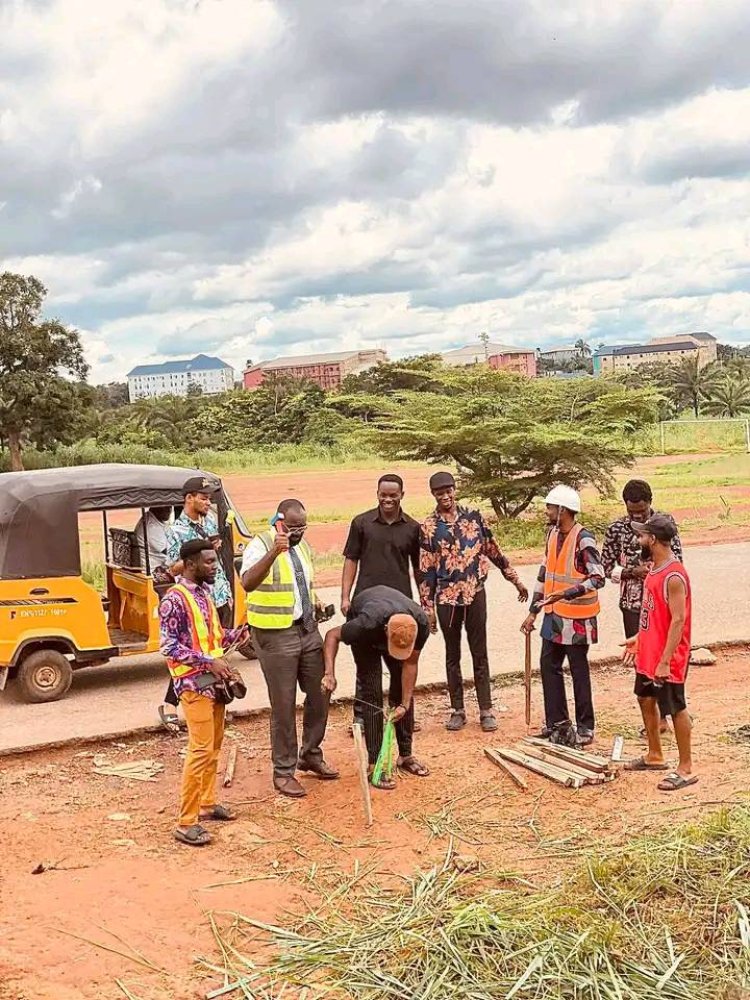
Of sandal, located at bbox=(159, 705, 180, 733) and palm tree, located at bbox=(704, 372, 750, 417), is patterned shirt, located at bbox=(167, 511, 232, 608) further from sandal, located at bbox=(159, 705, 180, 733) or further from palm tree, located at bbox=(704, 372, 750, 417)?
palm tree, located at bbox=(704, 372, 750, 417)

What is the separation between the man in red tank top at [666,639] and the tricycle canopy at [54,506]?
4.38 m

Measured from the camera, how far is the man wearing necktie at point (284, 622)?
6.28 metres

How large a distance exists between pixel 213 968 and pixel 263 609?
2.37 metres

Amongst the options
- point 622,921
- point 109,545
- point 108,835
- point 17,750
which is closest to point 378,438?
point 109,545

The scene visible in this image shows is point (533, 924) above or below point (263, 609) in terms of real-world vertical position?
below

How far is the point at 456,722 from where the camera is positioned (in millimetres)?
7637

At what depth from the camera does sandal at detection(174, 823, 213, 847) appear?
5695 mm

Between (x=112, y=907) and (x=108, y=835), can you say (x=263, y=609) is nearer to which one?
(x=108, y=835)

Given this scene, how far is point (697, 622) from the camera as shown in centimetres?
1092

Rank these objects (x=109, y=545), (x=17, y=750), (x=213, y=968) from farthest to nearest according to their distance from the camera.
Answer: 1. (x=109, y=545)
2. (x=17, y=750)
3. (x=213, y=968)

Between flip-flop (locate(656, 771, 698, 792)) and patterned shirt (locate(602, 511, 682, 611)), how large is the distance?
1299 millimetres

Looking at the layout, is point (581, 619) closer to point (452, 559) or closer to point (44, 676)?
point (452, 559)

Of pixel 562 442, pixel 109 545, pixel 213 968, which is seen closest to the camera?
pixel 213 968

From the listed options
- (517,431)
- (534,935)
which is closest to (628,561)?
(534,935)
